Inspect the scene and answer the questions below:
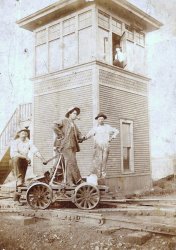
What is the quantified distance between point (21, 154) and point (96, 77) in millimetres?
3287

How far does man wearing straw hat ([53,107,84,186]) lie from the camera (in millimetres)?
6657

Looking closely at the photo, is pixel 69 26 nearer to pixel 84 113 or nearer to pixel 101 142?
pixel 84 113

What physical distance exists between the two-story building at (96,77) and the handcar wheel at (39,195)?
9.56 ft

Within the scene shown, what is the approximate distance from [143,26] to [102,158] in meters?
5.43

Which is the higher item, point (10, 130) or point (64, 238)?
point (10, 130)

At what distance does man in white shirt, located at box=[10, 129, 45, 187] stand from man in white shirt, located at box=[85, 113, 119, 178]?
60.0 inches

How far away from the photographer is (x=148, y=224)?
4652 mm

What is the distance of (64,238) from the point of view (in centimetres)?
468

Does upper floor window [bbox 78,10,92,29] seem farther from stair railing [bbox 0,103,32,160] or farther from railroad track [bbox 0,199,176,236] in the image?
railroad track [bbox 0,199,176,236]

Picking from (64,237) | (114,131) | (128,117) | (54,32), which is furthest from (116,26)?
(64,237)

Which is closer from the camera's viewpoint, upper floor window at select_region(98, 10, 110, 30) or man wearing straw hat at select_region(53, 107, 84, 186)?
man wearing straw hat at select_region(53, 107, 84, 186)

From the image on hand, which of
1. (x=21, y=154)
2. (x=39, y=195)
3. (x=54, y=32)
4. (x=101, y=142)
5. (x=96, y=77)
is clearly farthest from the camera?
(x=54, y=32)

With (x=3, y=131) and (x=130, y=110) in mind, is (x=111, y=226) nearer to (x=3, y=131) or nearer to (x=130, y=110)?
(x=130, y=110)

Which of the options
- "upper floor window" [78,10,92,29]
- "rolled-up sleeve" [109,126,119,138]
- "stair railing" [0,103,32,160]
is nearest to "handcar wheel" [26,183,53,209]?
"rolled-up sleeve" [109,126,119,138]
